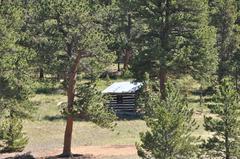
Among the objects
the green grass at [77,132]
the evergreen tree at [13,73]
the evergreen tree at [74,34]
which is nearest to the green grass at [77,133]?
the green grass at [77,132]

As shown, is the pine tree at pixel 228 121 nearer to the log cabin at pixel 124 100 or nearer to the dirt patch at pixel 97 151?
the dirt patch at pixel 97 151

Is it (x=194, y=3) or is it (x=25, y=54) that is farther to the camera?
(x=194, y=3)

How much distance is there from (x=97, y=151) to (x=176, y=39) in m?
18.2

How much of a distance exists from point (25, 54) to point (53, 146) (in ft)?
34.0

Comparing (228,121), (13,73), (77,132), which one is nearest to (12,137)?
(13,73)

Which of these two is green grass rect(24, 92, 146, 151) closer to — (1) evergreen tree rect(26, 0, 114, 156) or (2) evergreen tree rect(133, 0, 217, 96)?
(2) evergreen tree rect(133, 0, 217, 96)

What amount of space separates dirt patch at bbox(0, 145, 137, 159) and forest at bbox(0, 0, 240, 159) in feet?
0.27

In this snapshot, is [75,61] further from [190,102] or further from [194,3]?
[190,102]

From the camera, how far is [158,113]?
2411 centimetres

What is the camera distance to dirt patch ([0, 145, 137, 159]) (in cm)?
3723

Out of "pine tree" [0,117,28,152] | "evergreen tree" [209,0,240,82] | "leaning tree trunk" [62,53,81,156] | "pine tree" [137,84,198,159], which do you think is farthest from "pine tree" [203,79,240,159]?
"evergreen tree" [209,0,240,82]

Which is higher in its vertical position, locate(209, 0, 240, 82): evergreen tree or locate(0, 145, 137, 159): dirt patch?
locate(209, 0, 240, 82): evergreen tree

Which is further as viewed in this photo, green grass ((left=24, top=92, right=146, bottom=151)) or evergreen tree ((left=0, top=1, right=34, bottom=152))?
green grass ((left=24, top=92, right=146, bottom=151))

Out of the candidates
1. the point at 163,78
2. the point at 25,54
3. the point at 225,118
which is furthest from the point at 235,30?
the point at 225,118
